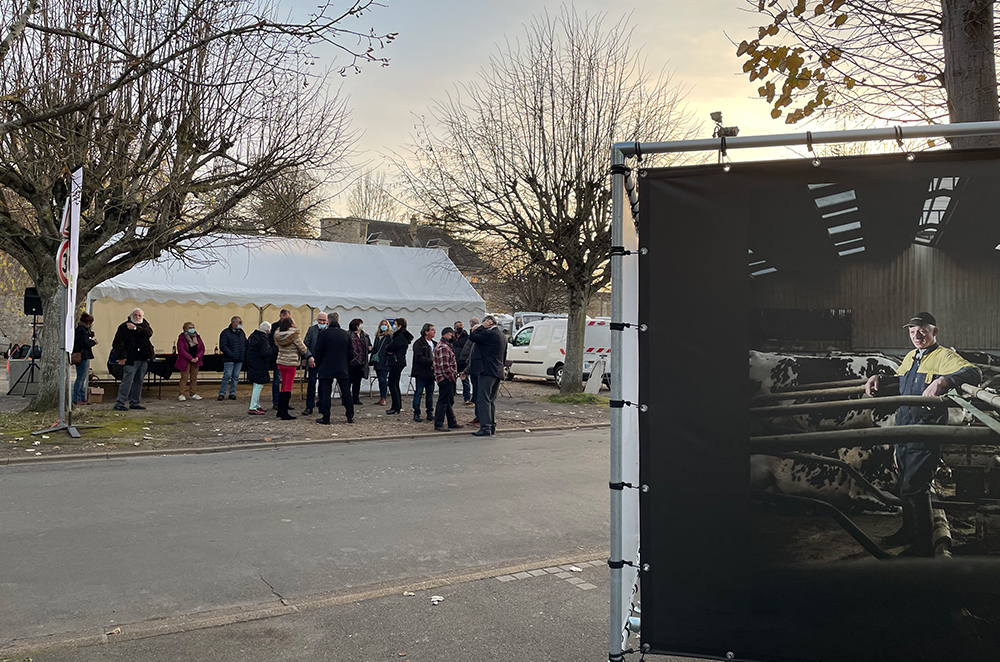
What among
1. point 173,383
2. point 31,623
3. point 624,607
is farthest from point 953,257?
point 173,383

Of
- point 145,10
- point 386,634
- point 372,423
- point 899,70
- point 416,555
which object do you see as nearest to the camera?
point 386,634

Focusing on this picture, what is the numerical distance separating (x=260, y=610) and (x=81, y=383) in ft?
37.6

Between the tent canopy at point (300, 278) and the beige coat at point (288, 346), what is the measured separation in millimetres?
3518

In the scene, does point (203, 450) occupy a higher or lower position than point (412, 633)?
higher

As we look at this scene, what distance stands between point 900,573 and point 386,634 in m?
2.65

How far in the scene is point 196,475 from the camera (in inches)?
342

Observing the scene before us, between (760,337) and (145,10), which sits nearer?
(760,337)

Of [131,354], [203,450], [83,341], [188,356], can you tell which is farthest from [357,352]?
[203,450]

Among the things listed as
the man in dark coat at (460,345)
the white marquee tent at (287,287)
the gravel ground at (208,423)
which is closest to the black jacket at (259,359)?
the gravel ground at (208,423)

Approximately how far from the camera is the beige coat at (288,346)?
1331 centimetres

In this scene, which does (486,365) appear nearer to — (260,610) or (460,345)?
(460,345)

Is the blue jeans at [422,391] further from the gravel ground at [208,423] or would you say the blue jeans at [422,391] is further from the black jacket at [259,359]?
the black jacket at [259,359]

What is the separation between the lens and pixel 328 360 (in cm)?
1272

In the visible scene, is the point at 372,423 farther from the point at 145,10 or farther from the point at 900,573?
the point at 900,573
